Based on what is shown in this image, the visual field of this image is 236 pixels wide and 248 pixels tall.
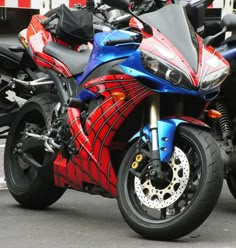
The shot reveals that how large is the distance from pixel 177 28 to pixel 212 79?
0.40 meters

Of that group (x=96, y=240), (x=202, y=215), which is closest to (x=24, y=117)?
(x=96, y=240)

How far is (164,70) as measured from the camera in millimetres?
5109

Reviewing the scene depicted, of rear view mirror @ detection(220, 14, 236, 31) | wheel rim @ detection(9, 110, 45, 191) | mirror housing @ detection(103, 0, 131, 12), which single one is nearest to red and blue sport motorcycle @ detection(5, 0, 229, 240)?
mirror housing @ detection(103, 0, 131, 12)

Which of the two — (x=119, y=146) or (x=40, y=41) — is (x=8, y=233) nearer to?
(x=119, y=146)

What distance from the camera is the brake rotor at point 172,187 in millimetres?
5094

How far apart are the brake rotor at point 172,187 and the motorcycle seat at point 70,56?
1165mm

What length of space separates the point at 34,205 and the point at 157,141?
5.09ft

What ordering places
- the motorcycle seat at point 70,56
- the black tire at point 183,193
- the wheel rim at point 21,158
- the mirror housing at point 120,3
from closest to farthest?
the black tire at point 183,193 → the mirror housing at point 120,3 → the motorcycle seat at point 70,56 → the wheel rim at point 21,158

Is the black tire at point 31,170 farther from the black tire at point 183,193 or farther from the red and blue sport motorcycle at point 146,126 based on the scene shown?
the black tire at point 183,193

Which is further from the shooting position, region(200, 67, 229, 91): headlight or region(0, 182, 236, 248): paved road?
region(0, 182, 236, 248): paved road

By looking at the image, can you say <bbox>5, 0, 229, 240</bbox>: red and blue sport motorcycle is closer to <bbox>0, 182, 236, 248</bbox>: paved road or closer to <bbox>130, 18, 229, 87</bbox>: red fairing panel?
<bbox>130, 18, 229, 87</bbox>: red fairing panel

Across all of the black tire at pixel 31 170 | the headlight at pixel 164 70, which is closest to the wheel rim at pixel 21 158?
the black tire at pixel 31 170

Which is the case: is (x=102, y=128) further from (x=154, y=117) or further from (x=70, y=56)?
(x=70, y=56)

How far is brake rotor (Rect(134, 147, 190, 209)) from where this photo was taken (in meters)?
5.09
